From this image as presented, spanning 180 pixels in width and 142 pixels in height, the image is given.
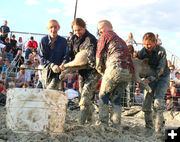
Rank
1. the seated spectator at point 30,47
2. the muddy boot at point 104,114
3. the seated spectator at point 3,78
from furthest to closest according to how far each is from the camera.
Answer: the seated spectator at point 30,47 → the seated spectator at point 3,78 → the muddy boot at point 104,114

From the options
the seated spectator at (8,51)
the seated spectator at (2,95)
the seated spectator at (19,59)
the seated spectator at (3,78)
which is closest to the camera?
the seated spectator at (2,95)

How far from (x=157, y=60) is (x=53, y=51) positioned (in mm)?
1912

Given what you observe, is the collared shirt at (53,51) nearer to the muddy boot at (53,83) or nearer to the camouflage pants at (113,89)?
the muddy boot at (53,83)

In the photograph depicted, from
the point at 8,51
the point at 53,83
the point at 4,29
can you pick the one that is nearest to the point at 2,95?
the point at 53,83

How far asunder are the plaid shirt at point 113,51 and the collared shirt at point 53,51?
1.02 m

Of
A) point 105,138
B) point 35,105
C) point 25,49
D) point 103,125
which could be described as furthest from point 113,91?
point 25,49

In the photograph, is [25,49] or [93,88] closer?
[93,88]

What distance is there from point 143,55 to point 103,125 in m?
1.71

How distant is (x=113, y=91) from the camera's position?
197 inches

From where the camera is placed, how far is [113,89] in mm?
4945

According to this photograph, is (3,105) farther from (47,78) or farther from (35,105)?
(35,105)

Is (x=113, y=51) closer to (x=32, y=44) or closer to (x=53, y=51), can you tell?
(x=53, y=51)

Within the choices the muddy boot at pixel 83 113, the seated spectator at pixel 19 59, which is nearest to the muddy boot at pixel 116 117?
the muddy boot at pixel 83 113

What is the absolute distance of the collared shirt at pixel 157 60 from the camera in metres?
5.55
